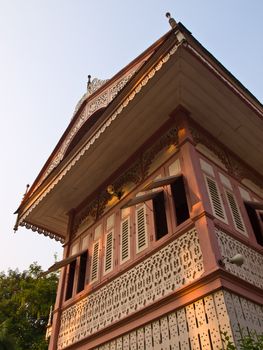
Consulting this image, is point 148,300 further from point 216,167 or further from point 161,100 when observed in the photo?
point 161,100

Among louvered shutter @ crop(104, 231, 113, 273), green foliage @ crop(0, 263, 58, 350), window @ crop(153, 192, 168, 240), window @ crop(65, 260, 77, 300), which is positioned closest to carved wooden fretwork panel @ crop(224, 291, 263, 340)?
window @ crop(153, 192, 168, 240)

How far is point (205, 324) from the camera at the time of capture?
477 centimetres

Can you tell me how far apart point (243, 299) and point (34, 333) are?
1637cm

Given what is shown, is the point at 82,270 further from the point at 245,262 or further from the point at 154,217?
the point at 245,262

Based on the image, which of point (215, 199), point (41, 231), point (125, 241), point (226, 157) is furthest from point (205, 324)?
point (41, 231)

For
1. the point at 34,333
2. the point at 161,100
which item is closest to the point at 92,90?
the point at 161,100

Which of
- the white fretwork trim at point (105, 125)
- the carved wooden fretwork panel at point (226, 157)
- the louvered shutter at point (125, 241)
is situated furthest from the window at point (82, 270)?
the carved wooden fretwork panel at point (226, 157)

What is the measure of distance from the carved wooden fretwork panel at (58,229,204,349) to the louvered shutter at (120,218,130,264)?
43 cm

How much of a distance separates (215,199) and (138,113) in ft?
8.50

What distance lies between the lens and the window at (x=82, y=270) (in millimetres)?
8414

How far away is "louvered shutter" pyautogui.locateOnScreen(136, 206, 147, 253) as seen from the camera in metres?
6.89

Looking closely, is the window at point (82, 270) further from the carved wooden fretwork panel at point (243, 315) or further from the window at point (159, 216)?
the carved wooden fretwork panel at point (243, 315)

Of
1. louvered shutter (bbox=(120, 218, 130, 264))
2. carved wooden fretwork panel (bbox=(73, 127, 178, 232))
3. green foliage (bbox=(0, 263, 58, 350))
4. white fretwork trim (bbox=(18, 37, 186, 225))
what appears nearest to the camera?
white fretwork trim (bbox=(18, 37, 186, 225))

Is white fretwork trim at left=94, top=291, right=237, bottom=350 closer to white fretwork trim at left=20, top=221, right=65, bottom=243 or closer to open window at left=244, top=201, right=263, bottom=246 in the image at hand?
open window at left=244, top=201, right=263, bottom=246
